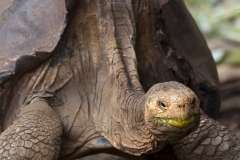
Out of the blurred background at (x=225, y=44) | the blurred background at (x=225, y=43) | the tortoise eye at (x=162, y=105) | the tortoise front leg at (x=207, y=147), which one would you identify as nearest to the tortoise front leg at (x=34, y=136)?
the tortoise front leg at (x=207, y=147)

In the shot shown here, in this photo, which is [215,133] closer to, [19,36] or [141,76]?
[141,76]

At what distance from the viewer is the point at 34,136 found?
137 inches

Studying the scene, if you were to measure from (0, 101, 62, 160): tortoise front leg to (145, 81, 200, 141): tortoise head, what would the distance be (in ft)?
2.66

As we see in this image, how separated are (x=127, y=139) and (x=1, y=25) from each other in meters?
1.16

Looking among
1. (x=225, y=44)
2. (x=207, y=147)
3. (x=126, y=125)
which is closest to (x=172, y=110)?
(x=126, y=125)

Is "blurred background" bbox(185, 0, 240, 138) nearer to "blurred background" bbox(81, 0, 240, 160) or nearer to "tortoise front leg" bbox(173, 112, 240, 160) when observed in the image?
"blurred background" bbox(81, 0, 240, 160)

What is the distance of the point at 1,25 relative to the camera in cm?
391

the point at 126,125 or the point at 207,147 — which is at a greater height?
the point at 126,125

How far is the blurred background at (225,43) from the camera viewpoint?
645 centimetres

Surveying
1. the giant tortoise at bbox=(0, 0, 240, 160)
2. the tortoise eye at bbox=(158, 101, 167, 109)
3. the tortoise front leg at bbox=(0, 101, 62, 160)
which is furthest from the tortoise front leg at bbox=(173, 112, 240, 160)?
the tortoise eye at bbox=(158, 101, 167, 109)

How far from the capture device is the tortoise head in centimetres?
272

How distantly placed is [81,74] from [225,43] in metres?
4.55

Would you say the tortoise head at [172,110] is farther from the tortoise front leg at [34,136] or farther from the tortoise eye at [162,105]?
the tortoise front leg at [34,136]

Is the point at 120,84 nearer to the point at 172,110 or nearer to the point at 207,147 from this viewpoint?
the point at 207,147
